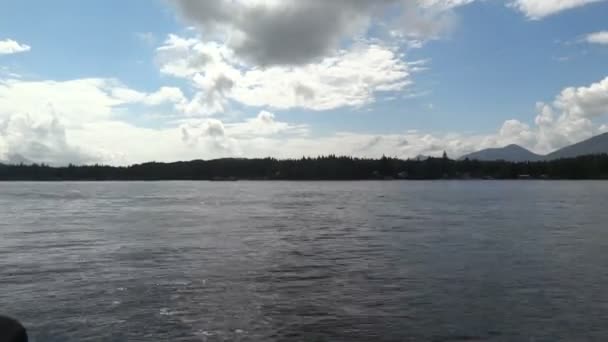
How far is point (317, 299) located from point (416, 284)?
508 centimetres

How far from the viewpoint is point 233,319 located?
17609 millimetres

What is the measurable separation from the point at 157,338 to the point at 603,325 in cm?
1457

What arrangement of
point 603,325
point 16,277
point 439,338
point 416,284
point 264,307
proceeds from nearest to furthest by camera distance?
point 439,338 → point 603,325 → point 264,307 → point 416,284 → point 16,277

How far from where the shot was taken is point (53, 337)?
51.4 ft

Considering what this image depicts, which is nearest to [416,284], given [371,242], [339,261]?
[339,261]

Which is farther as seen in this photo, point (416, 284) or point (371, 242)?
point (371, 242)

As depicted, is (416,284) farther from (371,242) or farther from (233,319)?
(371,242)

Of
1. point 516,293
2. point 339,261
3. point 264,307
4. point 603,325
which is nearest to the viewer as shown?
point 603,325

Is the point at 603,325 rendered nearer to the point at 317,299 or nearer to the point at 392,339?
the point at 392,339

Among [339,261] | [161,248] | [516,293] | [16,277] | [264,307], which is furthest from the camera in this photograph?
[161,248]

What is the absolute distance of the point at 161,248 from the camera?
3397 cm

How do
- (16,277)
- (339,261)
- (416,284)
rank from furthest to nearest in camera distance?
(339,261)
(16,277)
(416,284)

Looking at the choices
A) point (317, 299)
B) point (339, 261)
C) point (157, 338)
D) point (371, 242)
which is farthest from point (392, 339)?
point (371, 242)

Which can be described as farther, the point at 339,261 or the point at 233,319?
the point at 339,261
